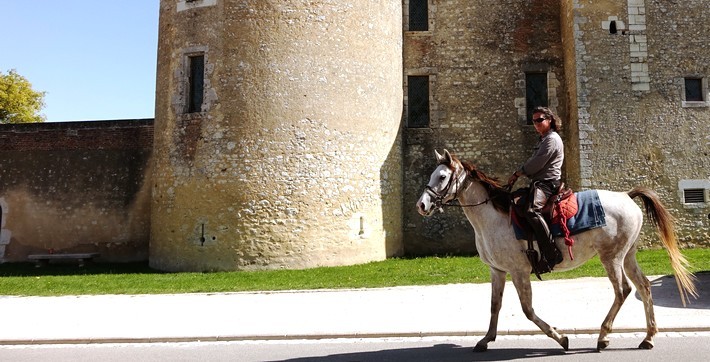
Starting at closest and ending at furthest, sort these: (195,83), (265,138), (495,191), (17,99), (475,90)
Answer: (495,191) < (265,138) < (195,83) < (475,90) < (17,99)

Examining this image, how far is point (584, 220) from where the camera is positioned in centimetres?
584

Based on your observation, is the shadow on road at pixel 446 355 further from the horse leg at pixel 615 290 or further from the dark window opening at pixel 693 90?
the dark window opening at pixel 693 90

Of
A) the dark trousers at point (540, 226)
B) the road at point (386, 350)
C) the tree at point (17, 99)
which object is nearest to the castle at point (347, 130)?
the road at point (386, 350)

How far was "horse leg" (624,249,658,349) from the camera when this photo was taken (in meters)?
5.81

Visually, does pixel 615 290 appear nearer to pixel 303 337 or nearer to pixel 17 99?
pixel 303 337

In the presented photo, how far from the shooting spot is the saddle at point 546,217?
5.73 metres

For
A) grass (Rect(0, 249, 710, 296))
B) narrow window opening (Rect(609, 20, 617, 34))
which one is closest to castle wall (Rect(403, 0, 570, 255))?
narrow window opening (Rect(609, 20, 617, 34))

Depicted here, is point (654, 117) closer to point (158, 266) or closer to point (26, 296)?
point (158, 266)

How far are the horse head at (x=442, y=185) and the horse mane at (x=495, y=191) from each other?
0.35ft

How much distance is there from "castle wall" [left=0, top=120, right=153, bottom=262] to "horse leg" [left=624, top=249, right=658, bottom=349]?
14.0 meters

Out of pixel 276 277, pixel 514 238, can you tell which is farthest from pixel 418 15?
pixel 514 238

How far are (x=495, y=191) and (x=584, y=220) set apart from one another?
3.16ft

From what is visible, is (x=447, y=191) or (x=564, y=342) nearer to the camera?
(x=564, y=342)

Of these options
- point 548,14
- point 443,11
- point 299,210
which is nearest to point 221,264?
point 299,210
